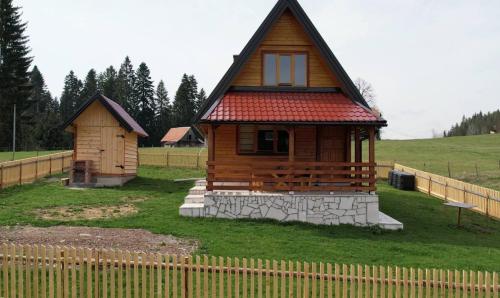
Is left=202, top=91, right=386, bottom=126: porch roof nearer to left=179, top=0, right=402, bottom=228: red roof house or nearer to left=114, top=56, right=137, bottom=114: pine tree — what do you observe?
left=179, top=0, right=402, bottom=228: red roof house

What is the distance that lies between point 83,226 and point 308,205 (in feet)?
23.3

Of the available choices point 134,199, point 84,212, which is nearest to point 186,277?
point 84,212

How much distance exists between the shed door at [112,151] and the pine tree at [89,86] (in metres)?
67.3

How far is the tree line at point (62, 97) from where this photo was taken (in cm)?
5134

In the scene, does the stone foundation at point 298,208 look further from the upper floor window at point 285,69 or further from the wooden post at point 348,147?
the upper floor window at point 285,69

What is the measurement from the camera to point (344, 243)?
11.3 meters

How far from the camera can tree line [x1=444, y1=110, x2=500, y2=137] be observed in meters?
141

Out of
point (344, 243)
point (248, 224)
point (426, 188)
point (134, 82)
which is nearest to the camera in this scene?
point (344, 243)

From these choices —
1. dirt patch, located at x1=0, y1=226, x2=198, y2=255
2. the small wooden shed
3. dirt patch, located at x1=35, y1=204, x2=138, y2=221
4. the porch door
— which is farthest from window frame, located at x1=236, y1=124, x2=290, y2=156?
the small wooden shed

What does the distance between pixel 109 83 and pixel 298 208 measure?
7792 centimetres

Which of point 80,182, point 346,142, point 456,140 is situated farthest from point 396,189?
point 456,140

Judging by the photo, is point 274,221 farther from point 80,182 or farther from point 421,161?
point 421,161

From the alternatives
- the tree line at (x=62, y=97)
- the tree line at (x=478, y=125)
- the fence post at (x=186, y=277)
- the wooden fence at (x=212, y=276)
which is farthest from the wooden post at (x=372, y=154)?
the tree line at (x=478, y=125)

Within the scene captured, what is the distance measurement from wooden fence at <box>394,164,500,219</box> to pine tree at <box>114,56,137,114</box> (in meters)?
65.7
